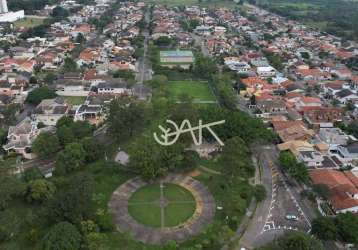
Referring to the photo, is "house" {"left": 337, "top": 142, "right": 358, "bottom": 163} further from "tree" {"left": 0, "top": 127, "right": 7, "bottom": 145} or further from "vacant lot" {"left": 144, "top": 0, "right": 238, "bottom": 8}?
"vacant lot" {"left": 144, "top": 0, "right": 238, "bottom": 8}

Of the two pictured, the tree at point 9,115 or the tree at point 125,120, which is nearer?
the tree at point 125,120

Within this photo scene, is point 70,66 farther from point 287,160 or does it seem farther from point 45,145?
point 287,160

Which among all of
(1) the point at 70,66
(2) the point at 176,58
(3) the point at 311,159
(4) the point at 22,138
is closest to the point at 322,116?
(3) the point at 311,159

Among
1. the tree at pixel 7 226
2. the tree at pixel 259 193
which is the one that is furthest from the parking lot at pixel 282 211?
the tree at pixel 7 226

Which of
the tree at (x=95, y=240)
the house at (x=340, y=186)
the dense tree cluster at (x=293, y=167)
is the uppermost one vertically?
the tree at (x=95, y=240)

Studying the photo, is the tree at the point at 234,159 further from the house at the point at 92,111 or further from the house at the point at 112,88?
the house at the point at 112,88

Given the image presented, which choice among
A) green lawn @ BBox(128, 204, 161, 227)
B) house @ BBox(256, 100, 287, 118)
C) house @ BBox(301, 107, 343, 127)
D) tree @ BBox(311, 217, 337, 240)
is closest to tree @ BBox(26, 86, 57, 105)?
green lawn @ BBox(128, 204, 161, 227)
